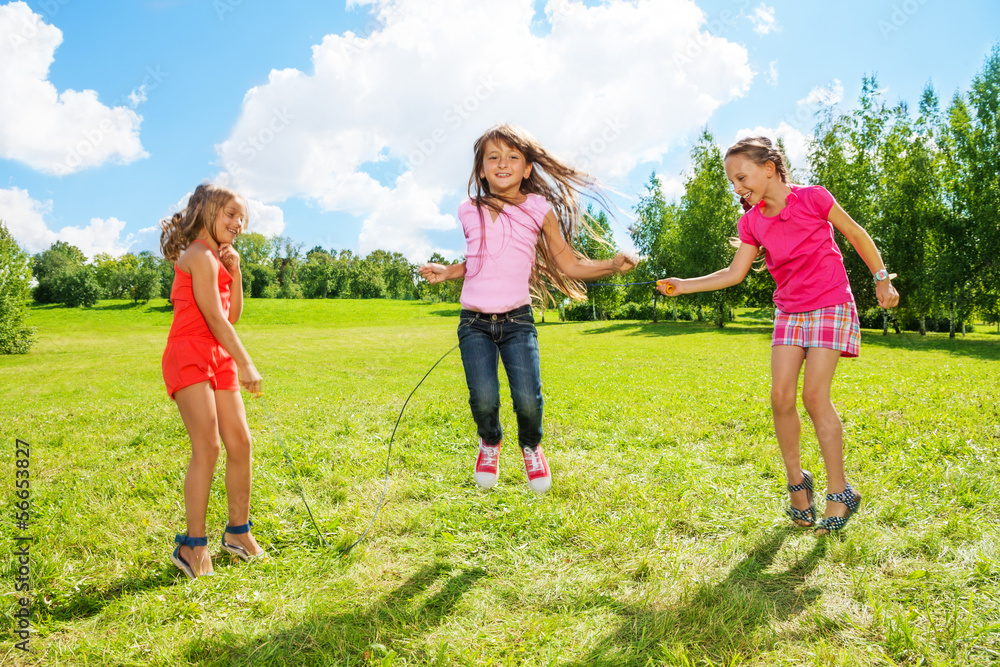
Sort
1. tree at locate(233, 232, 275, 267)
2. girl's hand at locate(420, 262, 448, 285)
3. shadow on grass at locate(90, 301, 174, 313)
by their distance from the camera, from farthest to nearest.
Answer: tree at locate(233, 232, 275, 267)
shadow on grass at locate(90, 301, 174, 313)
girl's hand at locate(420, 262, 448, 285)

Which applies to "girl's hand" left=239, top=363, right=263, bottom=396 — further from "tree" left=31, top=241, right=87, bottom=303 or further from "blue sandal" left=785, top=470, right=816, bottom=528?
"tree" left=31, top=241, right=87, bottom=303

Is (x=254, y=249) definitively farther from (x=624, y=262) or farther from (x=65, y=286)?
(x=624, y=262)

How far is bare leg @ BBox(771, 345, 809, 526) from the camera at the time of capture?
3.69 metres

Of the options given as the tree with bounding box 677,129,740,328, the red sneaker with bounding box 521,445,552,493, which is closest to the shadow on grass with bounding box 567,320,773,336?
the tree with bounding box 677,129,740,328

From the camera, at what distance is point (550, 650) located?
97.6 inches

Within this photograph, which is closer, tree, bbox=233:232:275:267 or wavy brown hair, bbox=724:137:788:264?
wavy brown hair, bbox=724:137:788:264

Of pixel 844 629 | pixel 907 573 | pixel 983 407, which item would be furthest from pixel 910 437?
pixel 844 629

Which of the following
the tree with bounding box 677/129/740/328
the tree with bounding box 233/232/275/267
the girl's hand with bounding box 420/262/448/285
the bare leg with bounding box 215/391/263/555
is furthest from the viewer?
the tree with bounding box 233/232/275/267

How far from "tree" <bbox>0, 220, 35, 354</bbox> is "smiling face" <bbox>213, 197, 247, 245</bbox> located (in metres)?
33.5

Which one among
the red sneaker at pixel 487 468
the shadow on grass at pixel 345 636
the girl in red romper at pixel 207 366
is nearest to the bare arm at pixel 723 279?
the red sneaker at pixel 487 468

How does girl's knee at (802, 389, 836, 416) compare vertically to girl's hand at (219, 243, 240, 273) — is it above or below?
below

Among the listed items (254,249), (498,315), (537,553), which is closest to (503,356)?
(498,315)

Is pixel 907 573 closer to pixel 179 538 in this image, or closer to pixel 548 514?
pixel 548 514

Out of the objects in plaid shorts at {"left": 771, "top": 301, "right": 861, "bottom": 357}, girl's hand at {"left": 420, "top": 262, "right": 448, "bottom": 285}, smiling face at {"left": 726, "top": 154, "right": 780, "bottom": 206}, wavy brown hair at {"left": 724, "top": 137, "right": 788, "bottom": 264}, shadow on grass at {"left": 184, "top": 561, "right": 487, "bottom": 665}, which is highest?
wavy brown hair at {"left": 724, "top": 137, "right": 788, "bottom": 264}
